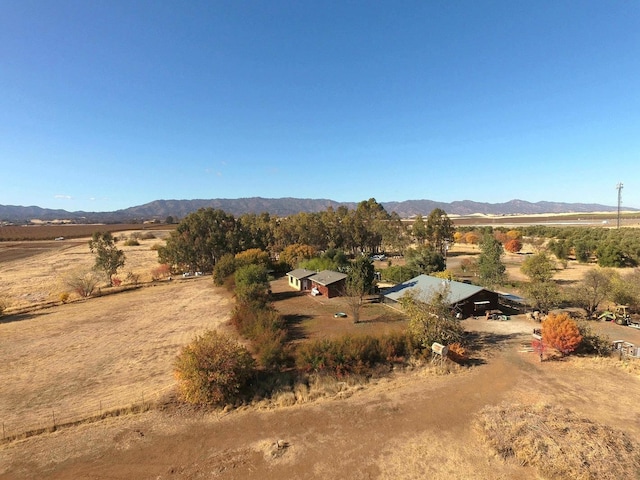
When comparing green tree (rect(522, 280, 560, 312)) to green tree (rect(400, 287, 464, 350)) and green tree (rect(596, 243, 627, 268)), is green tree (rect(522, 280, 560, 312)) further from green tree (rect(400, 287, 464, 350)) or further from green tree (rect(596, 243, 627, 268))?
green tree (rect(596, 243, 627, 268))

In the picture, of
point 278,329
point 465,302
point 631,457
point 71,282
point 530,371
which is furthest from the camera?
point 71,282

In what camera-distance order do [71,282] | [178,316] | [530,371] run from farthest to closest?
[71,282]
[178,316]
[530,371]

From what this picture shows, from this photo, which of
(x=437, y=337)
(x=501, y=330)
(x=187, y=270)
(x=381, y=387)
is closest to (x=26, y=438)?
(x=381, y=387)

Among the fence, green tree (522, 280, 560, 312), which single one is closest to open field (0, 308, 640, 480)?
the fence

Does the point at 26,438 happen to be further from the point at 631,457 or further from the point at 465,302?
the point at 465,302

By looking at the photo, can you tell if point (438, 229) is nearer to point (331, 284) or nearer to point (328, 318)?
point (331, 284)

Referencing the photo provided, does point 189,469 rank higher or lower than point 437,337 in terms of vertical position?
lower

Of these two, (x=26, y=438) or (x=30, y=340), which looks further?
(x=30, y=340)
